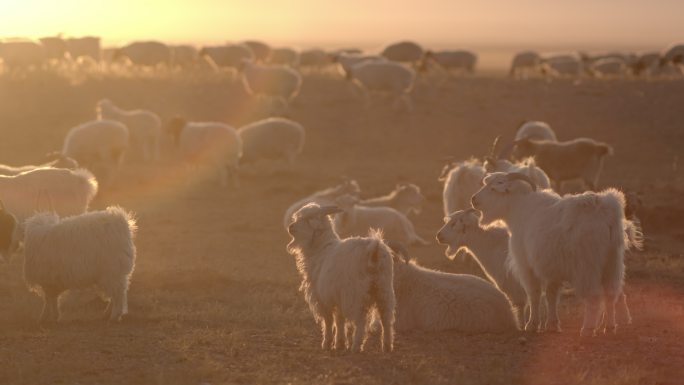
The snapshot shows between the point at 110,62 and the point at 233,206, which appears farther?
the point at 110,62

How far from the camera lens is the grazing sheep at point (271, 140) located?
22.8 m

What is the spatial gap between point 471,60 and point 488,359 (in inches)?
1513

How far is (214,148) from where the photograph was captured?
21828 millimetres

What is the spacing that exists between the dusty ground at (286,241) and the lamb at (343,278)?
0.26m

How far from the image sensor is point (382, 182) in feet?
73.4

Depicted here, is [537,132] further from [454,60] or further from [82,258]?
[454,60]

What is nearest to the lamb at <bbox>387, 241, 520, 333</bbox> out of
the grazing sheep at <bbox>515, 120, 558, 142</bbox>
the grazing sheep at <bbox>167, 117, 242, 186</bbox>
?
the grazing sheep at <bbox>515, 120, 558, 142</bbox>

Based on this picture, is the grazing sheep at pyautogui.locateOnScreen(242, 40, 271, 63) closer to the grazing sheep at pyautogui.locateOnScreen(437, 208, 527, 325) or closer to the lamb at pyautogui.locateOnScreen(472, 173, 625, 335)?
the grazing sheep at pyautogui.locateOnScreen(437, 208, 527, 325)

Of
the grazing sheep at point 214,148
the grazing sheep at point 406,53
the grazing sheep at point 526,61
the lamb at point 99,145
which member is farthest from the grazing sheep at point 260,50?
the lamb at point 99,145

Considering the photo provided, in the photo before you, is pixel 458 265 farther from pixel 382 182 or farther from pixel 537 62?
pixel 537 62

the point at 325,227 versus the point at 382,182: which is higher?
the point at 325,227

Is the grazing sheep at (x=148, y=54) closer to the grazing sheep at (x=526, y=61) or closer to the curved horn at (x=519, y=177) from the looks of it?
the grazing sheep at (x=526, y=61)

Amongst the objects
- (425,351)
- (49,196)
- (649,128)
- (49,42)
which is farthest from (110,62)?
(425,351)

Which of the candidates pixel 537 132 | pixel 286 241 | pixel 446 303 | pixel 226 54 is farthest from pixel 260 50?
pixel 446 303
